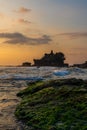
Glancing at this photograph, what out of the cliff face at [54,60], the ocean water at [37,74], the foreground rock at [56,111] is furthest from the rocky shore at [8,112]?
the cliff face at [54,60]

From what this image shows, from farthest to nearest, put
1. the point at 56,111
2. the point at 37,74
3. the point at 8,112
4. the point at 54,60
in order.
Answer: the point at 54,60, the point at 37,74, the point at 8,112, the point at 56,111

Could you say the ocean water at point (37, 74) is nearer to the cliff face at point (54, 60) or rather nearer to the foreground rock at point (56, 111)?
the foreground rock at point (56, 111)

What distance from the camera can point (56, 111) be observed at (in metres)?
14.5

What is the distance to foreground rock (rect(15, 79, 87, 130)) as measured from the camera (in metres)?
13.2

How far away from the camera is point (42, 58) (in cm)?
12062

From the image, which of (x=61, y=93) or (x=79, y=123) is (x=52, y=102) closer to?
(x=61, y=93)

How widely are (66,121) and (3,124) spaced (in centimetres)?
260

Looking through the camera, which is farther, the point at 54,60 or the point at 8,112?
the point at 54,60

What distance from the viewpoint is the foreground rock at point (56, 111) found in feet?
43.3

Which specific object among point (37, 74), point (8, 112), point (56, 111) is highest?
point (37, 74)

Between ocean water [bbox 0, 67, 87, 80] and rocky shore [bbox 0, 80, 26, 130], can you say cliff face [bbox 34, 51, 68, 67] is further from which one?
rocky shore [bbox 0, 80, 26, 130]

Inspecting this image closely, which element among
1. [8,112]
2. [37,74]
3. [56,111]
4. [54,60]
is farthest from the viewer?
[54,60]

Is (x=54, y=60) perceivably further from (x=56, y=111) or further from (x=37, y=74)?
(x=56, y=111)

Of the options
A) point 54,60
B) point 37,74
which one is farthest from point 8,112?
point 54,60
